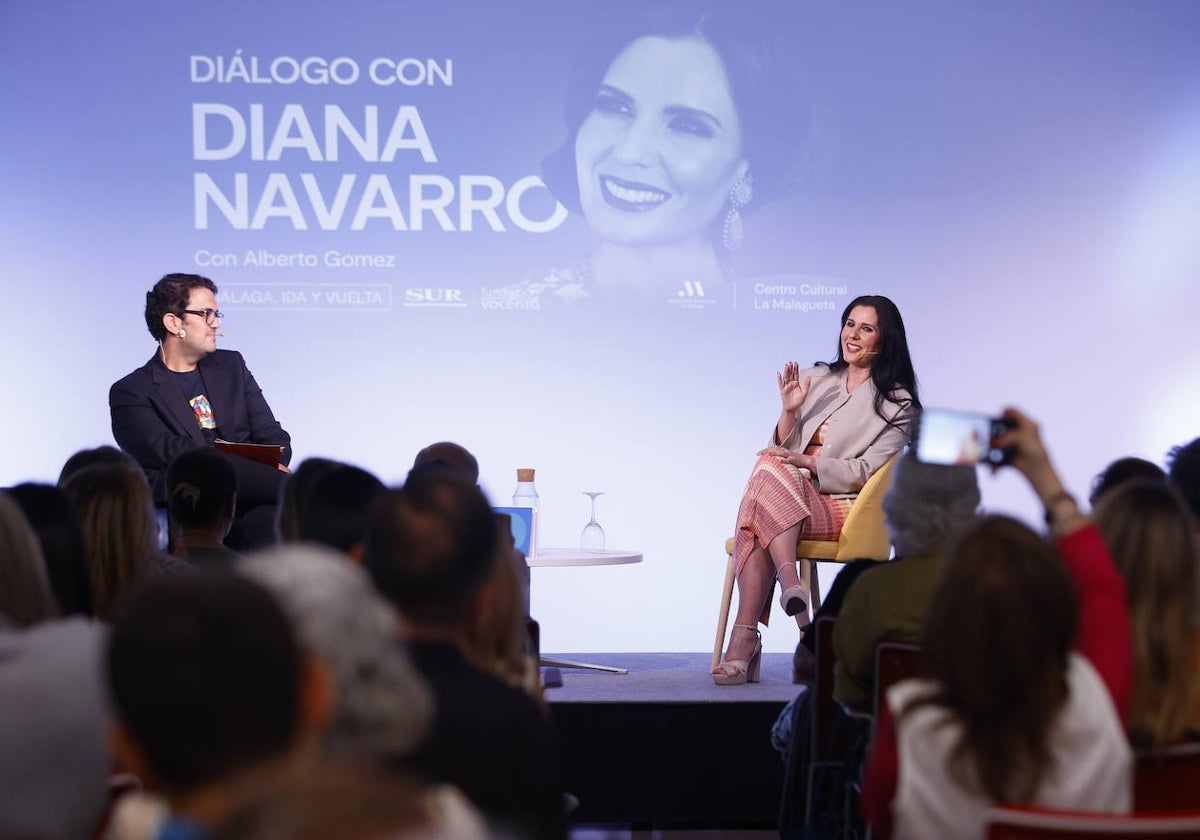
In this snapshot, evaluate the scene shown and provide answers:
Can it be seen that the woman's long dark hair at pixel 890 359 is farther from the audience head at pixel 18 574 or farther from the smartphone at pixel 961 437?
the audience head at pixel 18 574

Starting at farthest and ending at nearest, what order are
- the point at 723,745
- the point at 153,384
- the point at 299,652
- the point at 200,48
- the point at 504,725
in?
1. the point at 200,48
2. the point at 153,384
3. the point at 723,745
4. the point at 504,725
5. the point at 299,652

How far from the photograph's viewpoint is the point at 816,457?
5082 mm

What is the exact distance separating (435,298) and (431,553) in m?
4.84

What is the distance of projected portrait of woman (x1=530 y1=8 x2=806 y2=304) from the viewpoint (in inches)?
245

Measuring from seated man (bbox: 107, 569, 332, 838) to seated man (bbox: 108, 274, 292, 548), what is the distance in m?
3.71

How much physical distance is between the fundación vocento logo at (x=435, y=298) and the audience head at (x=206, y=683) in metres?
5.35

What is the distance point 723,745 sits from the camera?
4.06 metres

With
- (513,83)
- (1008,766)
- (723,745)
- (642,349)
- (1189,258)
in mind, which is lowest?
(723,745)

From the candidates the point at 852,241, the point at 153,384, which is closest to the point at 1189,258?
the point at 852,241

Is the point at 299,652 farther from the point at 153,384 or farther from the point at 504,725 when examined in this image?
the point at 153,384

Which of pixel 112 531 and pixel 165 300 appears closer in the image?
pixel 112 531

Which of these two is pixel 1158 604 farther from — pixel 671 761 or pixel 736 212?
pixel 736 212

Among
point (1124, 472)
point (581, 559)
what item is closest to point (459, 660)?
point (1124, 472)

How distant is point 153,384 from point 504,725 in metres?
3.58
